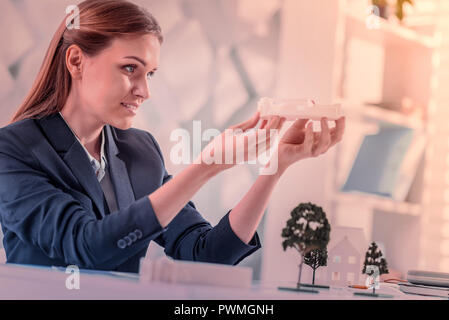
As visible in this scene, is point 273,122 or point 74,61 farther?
point 74,61

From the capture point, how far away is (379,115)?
9.39ft

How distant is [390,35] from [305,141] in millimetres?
2019

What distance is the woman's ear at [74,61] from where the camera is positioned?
153 centimetres

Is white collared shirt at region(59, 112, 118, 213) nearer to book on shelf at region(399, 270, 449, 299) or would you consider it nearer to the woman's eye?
the woman's eye

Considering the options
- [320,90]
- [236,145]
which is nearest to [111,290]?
[236,145]

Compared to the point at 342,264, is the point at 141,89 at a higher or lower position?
higher

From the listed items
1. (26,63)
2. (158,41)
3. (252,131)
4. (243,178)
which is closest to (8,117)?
(26,63)

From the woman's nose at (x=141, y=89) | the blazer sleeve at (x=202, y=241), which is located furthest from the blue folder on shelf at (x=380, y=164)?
the woman's nose at (x=141, y=89)

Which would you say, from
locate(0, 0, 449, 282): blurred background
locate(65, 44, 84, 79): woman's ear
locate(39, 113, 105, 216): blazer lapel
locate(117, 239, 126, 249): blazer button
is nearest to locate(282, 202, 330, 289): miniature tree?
locate(117, 239, 126, 249): blazer button

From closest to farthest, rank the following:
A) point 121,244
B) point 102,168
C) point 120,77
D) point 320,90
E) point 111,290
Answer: point 111,290 → point 121,244 → point 120,77 → point 102,168 → point 320,90

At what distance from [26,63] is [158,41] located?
828mm

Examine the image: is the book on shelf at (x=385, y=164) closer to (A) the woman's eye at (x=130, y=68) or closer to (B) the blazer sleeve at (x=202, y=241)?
(B) the blazer sleeve at (x=202, y=241)

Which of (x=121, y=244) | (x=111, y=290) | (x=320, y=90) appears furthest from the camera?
(x=320, y=90)

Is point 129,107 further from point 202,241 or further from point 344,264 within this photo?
point 344,264
